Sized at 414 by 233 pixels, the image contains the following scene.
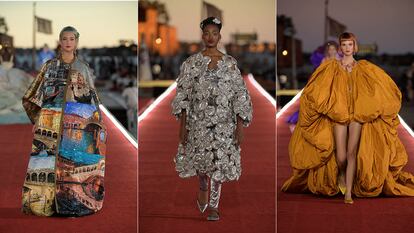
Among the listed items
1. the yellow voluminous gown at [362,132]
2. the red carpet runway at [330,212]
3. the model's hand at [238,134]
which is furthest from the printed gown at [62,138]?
the yellow voluminous gown at [362,132]

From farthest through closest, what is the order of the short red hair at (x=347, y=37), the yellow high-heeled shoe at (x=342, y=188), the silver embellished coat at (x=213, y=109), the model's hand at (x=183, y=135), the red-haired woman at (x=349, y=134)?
the yellow high-heeled shoe at (x=342, y=188) → the red-haired woman at (x=349, y=134) → the short red hair at (x=347, y=37) → the model's hand at (x=183, y=135) → the silver embellished coat at (x=213, y=109)

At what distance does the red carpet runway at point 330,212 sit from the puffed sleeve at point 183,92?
95 cm

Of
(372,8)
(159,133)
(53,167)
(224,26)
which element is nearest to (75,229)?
(53,167)

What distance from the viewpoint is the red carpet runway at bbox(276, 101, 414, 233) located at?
16.5ft

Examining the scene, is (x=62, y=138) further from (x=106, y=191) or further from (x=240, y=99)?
(x=240, y=99)

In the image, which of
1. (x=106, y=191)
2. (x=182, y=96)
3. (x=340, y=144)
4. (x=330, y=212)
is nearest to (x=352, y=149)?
(x=340, y=144)

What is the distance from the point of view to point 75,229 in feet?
16.7

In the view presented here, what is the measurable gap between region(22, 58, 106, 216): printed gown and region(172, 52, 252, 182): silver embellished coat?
25.9 inches

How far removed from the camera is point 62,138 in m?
5.21

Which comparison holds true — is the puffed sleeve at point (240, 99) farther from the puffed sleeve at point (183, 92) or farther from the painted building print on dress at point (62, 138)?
the painted building print on dress at point (62, 138)

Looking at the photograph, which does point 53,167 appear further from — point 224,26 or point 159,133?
point 224,26

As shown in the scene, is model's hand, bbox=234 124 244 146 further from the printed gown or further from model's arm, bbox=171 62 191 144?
the printed gown

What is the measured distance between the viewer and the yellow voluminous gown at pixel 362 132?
548 centimetres

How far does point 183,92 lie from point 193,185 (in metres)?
0.75
